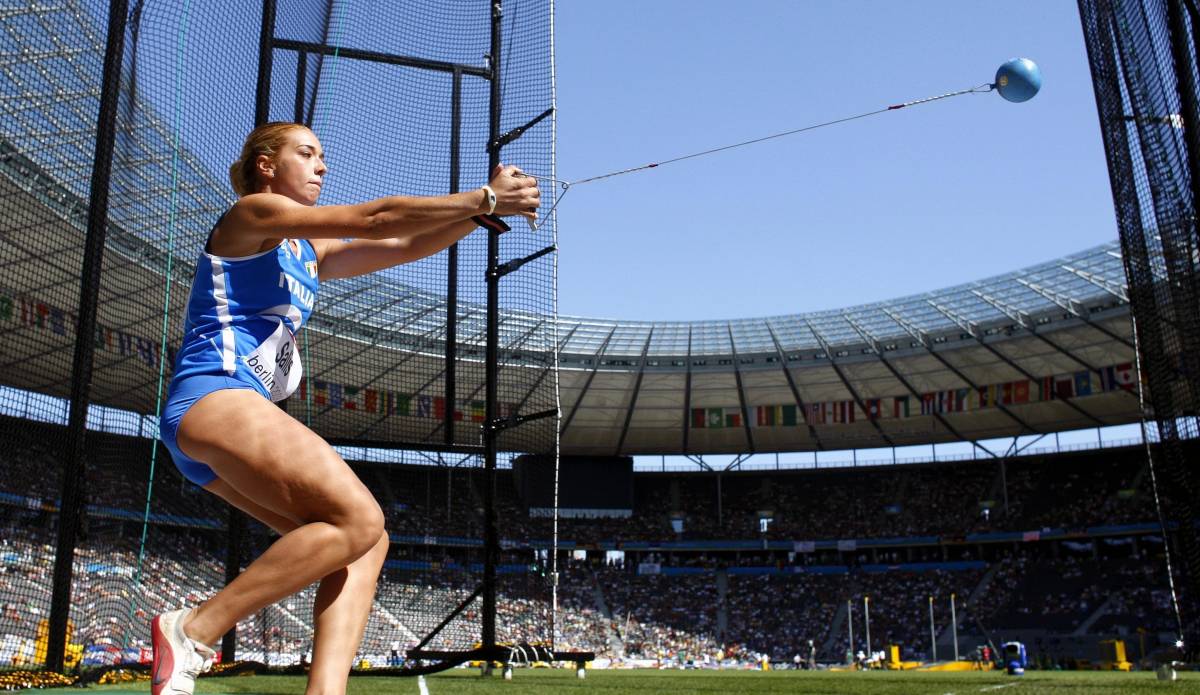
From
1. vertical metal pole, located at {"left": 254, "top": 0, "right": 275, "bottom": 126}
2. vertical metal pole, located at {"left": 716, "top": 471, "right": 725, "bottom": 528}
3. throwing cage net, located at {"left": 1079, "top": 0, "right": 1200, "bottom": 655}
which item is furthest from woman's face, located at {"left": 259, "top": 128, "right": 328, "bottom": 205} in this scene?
vertical metal pole, located at {"left": 716, "top": 471, "right": 725, "bottom": 528}

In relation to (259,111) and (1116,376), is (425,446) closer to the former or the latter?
(259,111)

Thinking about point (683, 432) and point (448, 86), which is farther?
point (683, 432)

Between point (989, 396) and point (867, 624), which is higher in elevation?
point (989, 396)

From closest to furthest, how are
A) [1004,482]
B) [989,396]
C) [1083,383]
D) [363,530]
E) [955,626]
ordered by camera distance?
[363,530]
[1083,383]
[989,396]
[955,626]
[1004,482]

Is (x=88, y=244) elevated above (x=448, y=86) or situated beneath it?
situated beneath

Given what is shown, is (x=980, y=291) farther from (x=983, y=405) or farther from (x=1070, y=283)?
(x=983, y=405)

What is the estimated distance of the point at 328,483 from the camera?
8.25ft

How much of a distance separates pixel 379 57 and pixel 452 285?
2270 millimetres

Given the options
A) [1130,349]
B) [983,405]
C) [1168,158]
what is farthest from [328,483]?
[983,405]

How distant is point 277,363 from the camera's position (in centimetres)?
289

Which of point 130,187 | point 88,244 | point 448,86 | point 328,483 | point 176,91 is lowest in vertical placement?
point 328,483

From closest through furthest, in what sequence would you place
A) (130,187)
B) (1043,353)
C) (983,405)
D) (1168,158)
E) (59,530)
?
1. (59,530)
2. (130,187)
3. (1168,158)
4. (1043,353)
5. (983,405)

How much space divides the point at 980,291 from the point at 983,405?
664 centimetres

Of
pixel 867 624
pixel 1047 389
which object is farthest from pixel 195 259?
pixel 1047 389
